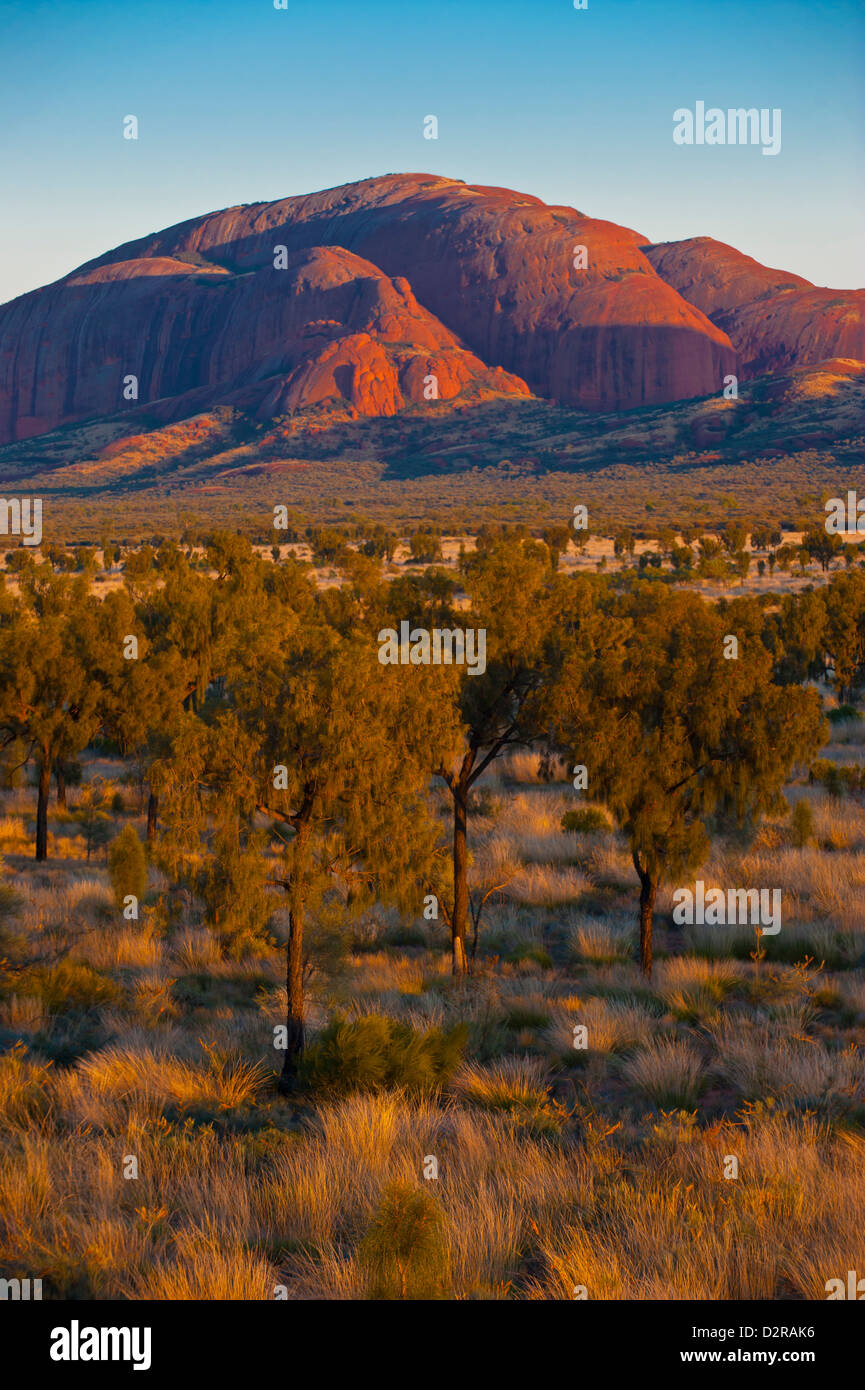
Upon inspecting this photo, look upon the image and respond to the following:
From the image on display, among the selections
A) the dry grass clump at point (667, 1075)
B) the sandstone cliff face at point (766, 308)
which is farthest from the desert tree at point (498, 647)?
the sandstone cliff face at point (766, 308)

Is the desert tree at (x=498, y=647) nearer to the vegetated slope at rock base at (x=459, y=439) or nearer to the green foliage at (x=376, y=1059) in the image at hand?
the green foliage at (x=376, y=1059)

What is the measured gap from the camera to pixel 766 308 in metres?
178

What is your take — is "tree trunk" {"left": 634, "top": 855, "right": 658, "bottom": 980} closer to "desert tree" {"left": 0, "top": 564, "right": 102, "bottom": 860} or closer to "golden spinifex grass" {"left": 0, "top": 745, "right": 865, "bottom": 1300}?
"golden spinifex grass" {"left": 0, "top": 745, "right": 865, "bottom": 1300}

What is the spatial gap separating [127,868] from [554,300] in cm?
17812

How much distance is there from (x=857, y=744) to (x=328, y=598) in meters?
16.0

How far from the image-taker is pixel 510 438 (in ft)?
430

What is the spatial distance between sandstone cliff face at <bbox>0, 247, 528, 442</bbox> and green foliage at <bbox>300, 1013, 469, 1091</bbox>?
467ft

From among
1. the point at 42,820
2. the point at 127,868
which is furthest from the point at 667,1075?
the point at 42,820

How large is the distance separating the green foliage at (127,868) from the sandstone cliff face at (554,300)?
156 meters

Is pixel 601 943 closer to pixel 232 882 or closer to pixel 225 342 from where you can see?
pixel 232 882

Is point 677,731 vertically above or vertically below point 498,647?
below

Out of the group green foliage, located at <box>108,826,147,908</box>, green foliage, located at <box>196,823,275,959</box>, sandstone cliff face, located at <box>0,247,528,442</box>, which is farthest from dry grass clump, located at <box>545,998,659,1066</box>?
sandstone cliff face, located at <box>0,247,528,442</box>

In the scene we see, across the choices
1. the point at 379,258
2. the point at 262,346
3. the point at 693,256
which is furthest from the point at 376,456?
the point at 693,256
